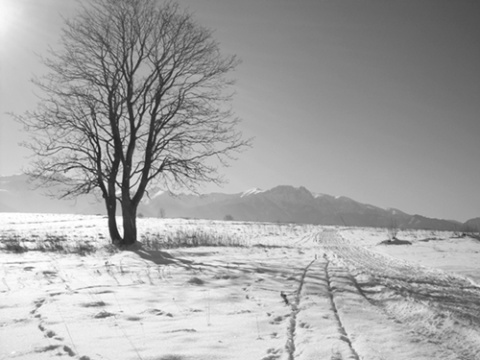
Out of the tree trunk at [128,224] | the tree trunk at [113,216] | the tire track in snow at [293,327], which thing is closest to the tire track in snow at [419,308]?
the tire track in snow at [293,327]

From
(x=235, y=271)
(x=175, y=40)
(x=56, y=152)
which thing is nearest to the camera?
(x=235, y=271)

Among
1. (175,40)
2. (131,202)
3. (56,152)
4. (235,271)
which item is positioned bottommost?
(235,271)

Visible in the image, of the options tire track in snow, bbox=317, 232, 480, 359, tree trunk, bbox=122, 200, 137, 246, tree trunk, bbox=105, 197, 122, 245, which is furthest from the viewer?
tree trunk, bbox=105, 197, 122, 245

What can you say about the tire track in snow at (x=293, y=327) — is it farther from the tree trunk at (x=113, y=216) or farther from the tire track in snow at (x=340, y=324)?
the tree trunk at (x=113, y=216)

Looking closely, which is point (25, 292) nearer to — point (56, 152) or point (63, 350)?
point (63, 350)

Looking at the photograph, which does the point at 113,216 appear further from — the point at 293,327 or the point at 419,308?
the point at 419,308

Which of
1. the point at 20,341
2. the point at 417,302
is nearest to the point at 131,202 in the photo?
the point at 20,341

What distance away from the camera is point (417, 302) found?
189 inches

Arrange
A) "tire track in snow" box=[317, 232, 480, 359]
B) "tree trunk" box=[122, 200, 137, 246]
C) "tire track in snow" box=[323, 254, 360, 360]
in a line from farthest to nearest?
"tree trunk" box=[122, 200, 137, 246] → "tire track in snow" box=[317, 232, 480, 359] → "tire track in snow" box=[323, 254, 360, 360]

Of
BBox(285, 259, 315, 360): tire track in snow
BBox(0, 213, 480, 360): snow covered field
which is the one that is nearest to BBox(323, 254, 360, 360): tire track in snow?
BBox(0, 213, 480, 360): snow covered field

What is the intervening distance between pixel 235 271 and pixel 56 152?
9502mm

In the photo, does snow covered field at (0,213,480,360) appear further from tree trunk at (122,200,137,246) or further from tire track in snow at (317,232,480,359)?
tree trunk at (122,200,137,246)

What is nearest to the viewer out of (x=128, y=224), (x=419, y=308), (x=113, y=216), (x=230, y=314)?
(x=230, y=314)

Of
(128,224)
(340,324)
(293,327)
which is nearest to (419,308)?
(340,324)
